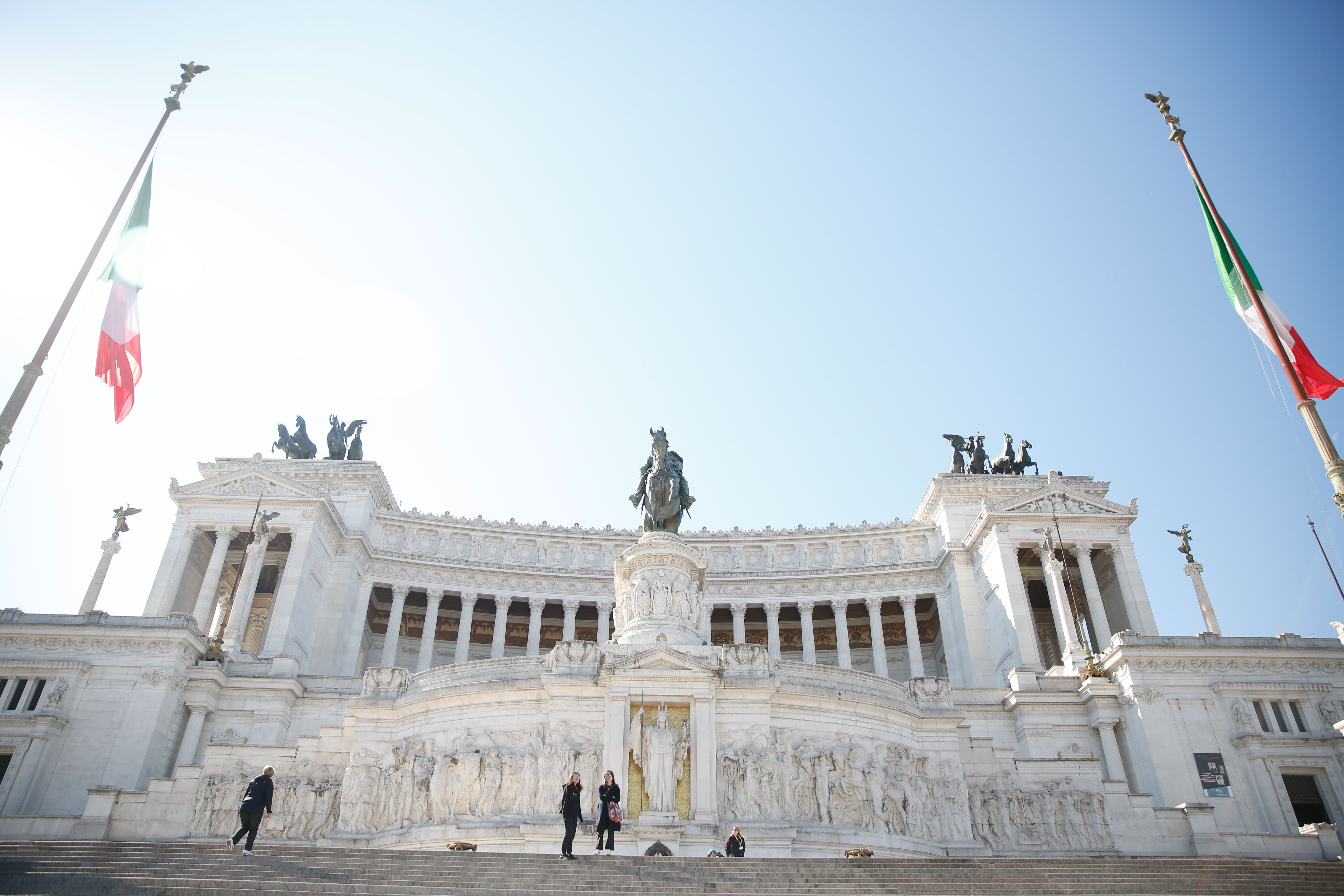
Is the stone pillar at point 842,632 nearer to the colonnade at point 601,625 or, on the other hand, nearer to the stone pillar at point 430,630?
the colonnade at point 601,625

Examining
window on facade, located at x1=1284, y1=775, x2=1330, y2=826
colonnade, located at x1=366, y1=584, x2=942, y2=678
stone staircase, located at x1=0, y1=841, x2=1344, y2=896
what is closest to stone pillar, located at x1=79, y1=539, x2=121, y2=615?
colonnade, located at x1=366, y1=584, x2=942, y2=678

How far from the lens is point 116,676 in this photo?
3341 centimetres

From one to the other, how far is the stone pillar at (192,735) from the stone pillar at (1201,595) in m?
7.90

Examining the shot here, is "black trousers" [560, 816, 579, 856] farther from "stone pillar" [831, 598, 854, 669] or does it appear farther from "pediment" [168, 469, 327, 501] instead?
"stone pillar" [831, 598, 854, 669]

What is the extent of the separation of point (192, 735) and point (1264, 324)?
36.4 metres

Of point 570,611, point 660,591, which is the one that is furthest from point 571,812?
point 570,611

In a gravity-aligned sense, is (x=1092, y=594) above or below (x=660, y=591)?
above

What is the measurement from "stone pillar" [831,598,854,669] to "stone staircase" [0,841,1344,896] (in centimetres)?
3469

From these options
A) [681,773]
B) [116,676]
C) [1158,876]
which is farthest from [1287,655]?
[116,676]

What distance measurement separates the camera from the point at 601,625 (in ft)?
178

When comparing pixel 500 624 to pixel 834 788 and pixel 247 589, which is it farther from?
pixel 834 788

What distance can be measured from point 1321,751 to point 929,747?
17099 mm

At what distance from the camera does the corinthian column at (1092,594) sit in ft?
146

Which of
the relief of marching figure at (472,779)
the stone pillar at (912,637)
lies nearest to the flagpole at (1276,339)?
the relief of marching figure at (472,779)
